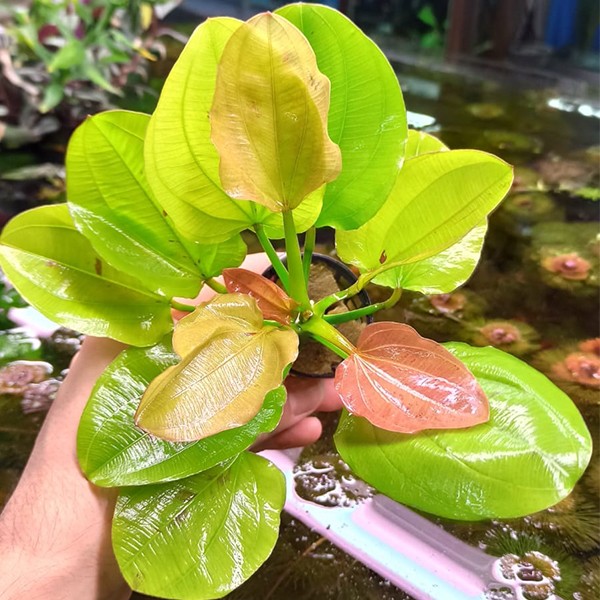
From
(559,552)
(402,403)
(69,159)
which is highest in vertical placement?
(69,159)

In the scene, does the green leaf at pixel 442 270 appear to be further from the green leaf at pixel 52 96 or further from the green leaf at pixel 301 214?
the green leaf at pixel 52 96

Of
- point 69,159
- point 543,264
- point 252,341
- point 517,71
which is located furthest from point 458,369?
point 517,71

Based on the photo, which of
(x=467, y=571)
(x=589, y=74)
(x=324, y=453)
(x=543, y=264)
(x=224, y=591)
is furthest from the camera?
(x=589, y=74)

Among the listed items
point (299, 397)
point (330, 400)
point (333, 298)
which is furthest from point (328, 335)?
point (330, 400)

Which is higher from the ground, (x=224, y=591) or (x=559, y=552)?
(x=224, y=591)

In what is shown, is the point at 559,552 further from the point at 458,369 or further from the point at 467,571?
the point at 458,369

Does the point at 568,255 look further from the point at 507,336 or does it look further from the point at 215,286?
the point at 215,286

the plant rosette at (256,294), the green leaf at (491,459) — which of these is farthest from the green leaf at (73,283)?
the green leaf at (491,459)
